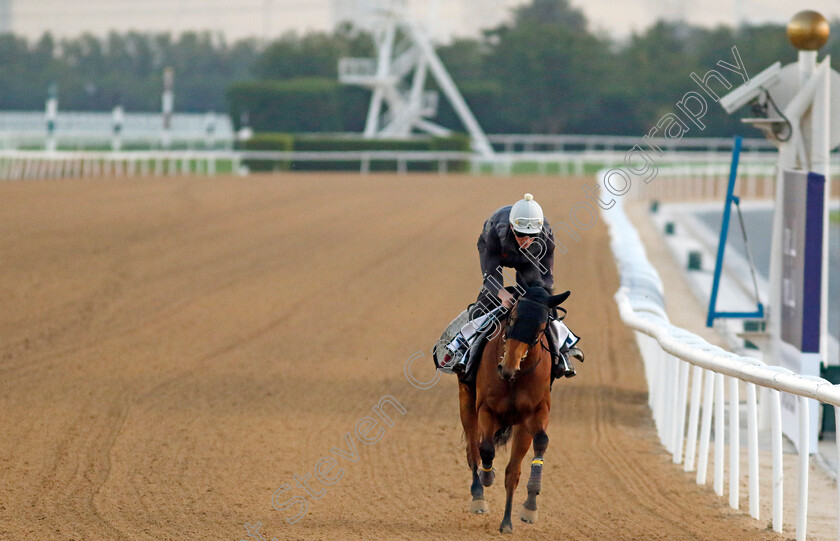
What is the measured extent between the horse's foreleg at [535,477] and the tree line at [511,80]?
141 feet

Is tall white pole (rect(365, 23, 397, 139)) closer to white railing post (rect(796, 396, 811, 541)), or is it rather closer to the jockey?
the jockey

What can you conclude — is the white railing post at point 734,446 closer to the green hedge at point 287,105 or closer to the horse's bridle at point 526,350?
the horse's bridle at point 526,350

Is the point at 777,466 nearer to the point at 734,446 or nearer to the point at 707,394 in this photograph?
the point at 734,446

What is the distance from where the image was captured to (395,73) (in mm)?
49625

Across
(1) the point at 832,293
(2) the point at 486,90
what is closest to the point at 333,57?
(2) the point at 486,90

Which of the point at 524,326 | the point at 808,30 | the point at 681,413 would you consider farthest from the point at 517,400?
the point at 808,30

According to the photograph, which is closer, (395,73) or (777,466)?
(777,466)

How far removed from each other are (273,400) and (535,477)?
350cm

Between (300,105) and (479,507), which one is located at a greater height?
(300,105)

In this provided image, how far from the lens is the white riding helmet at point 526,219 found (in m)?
5.52

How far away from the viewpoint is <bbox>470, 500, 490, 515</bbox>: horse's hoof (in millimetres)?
5746

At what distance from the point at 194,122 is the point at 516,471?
49725 millimetres

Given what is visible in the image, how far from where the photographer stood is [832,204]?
103 feet

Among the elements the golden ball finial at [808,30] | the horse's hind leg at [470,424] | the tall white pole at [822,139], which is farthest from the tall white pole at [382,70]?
the horse's hind leg at [470,424]
